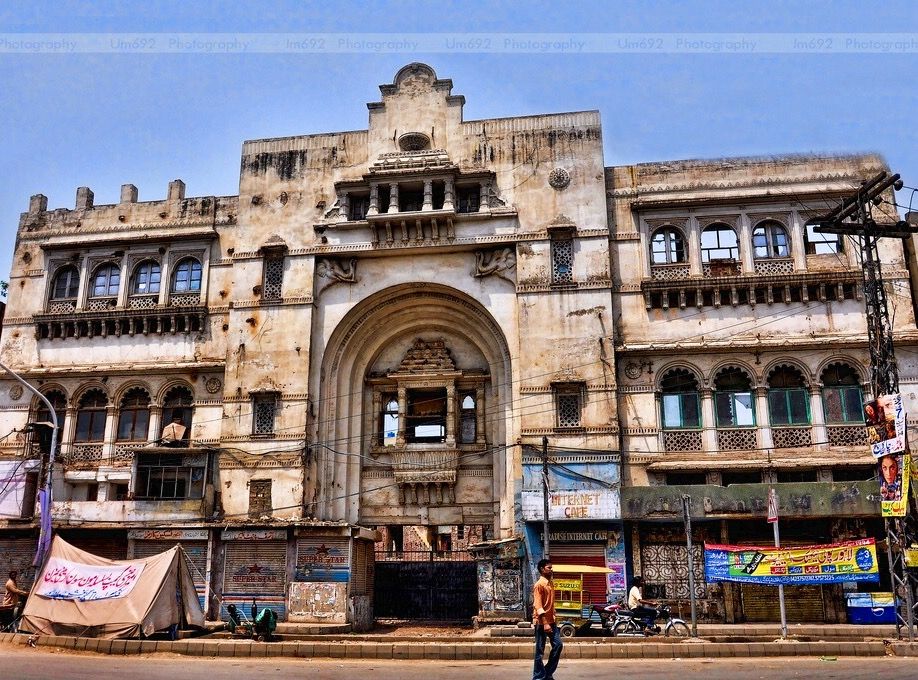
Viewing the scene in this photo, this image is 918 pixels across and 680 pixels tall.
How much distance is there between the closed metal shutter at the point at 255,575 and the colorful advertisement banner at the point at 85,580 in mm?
5666

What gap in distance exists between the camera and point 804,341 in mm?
23484

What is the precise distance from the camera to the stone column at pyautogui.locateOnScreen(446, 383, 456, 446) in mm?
25719

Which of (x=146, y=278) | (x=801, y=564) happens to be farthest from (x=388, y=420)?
(x=801, y=564)

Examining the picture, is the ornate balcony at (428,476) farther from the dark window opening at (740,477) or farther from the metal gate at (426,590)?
the dark window opening at (740,477)

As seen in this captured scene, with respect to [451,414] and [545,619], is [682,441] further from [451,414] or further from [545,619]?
[545,619]

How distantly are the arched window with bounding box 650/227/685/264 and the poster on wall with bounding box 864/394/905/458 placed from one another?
29.0ft

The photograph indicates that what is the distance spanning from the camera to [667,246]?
25484 millimetres

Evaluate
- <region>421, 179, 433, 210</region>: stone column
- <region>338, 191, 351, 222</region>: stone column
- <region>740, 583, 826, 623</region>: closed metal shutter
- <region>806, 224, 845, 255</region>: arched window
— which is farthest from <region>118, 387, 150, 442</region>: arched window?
<region>806, 224, 845, 255</region>: arched window

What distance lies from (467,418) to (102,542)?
38.3ft

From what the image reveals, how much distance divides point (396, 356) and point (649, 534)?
10.1 metres

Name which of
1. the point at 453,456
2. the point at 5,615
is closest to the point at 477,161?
the point at 453,456

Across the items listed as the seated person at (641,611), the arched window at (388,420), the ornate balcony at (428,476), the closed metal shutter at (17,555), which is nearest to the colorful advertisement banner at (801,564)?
the seated person at (641,611)

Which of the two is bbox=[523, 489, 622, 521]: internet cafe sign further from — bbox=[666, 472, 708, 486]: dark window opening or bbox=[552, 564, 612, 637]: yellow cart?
bbox=[666, 472, 708, 486]: dark window opening

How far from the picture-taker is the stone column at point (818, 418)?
75.7 feet
